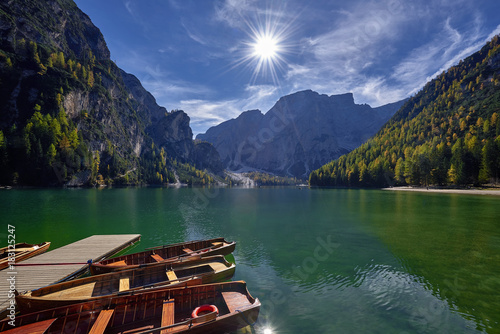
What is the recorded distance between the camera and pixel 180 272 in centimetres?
1850

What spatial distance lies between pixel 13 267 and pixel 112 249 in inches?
338

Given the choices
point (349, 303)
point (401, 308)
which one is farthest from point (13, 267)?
point (401, 308)

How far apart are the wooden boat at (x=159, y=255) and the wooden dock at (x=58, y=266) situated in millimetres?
3108

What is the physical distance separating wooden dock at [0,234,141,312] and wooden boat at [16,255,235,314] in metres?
2.56

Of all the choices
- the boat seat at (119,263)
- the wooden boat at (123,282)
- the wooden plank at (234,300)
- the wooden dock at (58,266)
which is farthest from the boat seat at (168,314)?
the wooden dock at (58,266)

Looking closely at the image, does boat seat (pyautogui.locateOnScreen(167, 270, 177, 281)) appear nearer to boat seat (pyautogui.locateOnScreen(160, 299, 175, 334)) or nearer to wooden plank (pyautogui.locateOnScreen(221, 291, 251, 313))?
boat seat (pyautogui.locateOnScreen(160, 299, 175, 334))

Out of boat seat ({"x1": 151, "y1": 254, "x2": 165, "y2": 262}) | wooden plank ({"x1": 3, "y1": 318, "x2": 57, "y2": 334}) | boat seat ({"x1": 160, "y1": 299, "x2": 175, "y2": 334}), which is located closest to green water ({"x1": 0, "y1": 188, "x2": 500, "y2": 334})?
boat seat ({"x1": 160, "y1": 299, "x2": 175, "y2": 334})

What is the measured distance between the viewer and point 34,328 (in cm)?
984

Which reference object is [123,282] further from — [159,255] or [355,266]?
[355,266]

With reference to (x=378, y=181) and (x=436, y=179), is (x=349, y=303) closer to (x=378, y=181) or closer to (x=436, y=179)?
(x=436, y=179)

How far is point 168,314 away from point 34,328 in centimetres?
551

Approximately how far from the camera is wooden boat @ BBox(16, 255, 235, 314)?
11.8 meters

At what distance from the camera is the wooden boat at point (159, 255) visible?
1750 centimetres

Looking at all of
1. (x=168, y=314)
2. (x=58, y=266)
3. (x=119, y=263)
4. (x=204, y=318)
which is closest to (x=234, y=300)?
(x=204, y=318)
